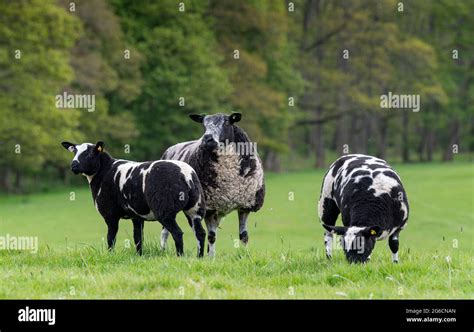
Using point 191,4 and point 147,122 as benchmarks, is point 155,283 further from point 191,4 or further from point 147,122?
point 191,4

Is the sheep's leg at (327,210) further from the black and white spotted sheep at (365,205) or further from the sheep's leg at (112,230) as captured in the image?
the sheep's leg at (112,230)

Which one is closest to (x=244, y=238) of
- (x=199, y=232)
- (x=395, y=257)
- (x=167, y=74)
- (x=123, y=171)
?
(x=199, y=232)

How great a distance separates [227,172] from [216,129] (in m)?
0.80

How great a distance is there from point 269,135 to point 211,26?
353 inches

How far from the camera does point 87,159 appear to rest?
13.1 metres

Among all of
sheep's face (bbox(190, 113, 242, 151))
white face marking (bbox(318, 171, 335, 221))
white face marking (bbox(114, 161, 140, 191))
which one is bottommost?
white face marking (bbox(318, 171, 335, 221))

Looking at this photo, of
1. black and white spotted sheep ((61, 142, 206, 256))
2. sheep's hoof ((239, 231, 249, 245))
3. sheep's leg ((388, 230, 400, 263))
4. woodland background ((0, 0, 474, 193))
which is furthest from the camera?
woodland background ((0, 0, 474, 193))

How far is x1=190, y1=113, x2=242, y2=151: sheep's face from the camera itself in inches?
524

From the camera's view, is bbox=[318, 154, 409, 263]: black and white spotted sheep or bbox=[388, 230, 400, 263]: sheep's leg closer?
bbox=[318, 154, 409, 263]: black and white spotted sheep

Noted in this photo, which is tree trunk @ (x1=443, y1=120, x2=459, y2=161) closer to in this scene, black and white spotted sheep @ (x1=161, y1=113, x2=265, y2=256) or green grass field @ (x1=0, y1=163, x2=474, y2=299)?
black and white spotted sheep @ (x1=161, y1=113, x2=265, y2=256)

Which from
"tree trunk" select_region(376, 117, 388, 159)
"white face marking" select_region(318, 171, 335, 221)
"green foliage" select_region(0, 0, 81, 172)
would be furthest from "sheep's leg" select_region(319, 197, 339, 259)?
"tree trunk" select_region(376, 117, 388, 159)

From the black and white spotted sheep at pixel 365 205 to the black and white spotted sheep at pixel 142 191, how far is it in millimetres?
2035

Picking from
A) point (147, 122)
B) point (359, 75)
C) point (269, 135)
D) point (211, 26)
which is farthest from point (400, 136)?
point (147, 122)

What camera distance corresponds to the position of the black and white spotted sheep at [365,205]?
1077 cm
